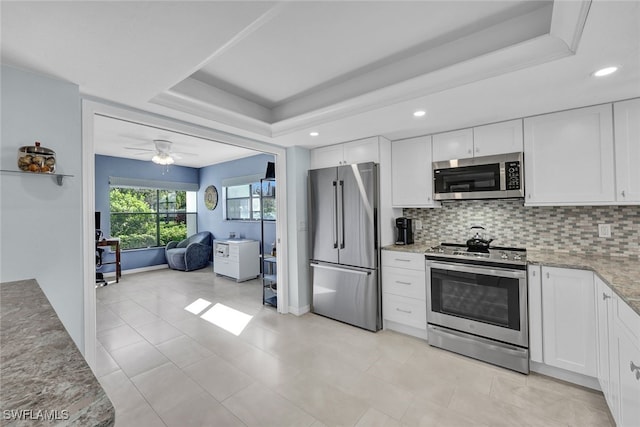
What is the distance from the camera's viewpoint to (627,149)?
220 centimetres

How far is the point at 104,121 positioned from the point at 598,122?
5445 mm

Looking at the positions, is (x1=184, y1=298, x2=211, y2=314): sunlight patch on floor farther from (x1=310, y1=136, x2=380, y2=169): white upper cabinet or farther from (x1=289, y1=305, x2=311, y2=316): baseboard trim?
(x1=310, y1=136, x2=380, y2=169): white upper cabinet

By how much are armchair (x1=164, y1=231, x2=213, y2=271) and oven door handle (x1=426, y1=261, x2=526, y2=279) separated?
212 inches

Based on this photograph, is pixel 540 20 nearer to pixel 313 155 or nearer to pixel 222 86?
pixel 222 86

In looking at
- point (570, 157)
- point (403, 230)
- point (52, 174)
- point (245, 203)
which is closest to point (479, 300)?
point (403, 230)

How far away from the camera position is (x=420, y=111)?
97.3 inches

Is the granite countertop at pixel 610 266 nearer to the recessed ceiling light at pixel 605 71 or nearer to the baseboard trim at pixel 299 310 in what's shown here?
the recessed ceiling light at pixel 605 71

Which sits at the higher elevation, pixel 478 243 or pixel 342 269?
pixel 478 243

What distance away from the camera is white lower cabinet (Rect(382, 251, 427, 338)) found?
298cm

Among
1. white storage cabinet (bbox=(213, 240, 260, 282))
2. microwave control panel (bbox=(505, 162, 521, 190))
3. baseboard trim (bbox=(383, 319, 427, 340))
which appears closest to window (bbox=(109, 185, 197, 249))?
white storage cabinet (bbox=(213, 240, 260, 282))

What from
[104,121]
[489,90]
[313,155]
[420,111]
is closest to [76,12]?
[420,111]

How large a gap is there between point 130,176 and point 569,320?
7519 mm

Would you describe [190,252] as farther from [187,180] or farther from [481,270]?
[481,270]

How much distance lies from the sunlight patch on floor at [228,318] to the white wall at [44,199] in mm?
1542
